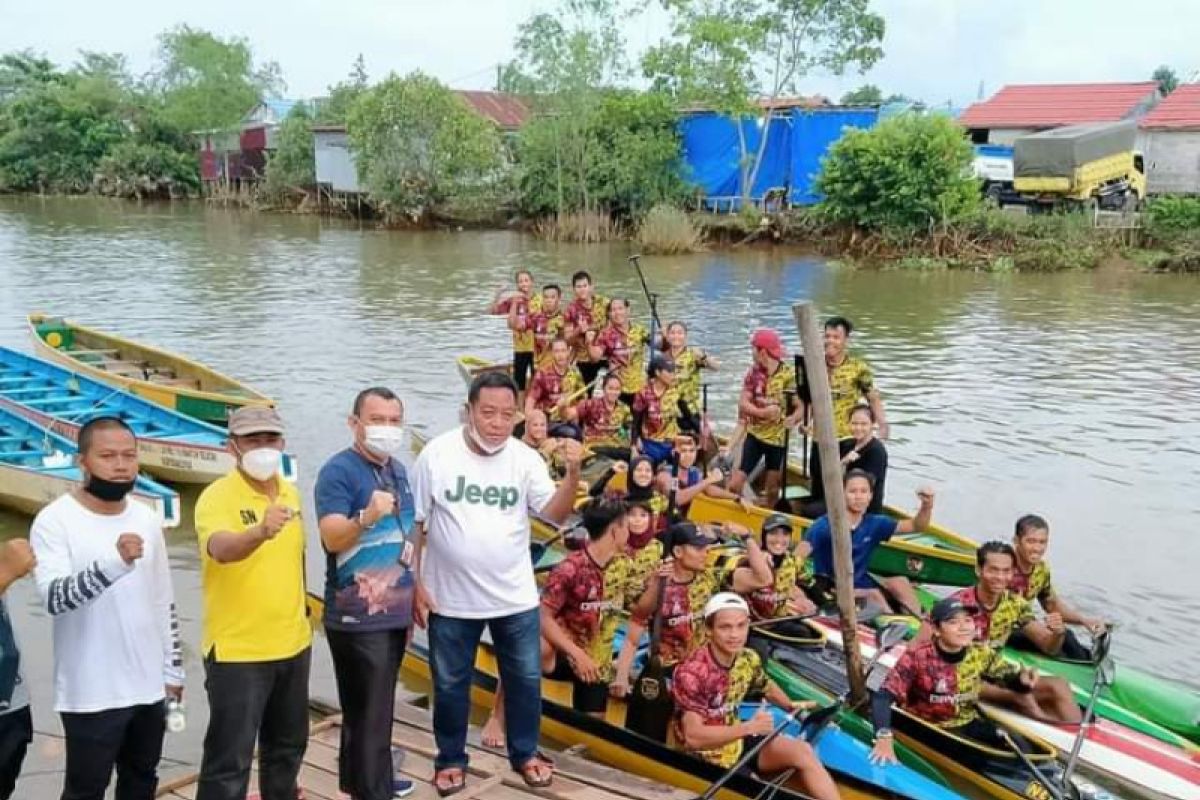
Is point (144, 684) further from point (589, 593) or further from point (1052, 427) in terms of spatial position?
point (1052, 427)

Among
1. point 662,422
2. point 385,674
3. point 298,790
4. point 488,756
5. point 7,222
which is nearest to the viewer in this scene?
point 385,674

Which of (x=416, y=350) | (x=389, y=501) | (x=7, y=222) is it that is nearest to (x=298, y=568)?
(x=389, y=501)

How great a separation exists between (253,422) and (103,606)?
0.80 meters

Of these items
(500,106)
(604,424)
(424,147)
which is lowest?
(604,424)

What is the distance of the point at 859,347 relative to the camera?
Result: 64.8 ft

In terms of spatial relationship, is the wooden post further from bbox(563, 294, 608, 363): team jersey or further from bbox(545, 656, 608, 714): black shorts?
bbox(563, 294, 608, 363): team jersey

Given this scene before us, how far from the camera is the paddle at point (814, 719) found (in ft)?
17.6

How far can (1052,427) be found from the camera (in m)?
14.6

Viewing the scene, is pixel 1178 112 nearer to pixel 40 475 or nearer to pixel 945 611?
pixel 945 611

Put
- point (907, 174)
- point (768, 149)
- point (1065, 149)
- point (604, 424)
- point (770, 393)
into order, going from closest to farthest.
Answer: point (770, 393) → point (604, 424) → point (907, 174) → point (1065, 149) → point (768, 149)

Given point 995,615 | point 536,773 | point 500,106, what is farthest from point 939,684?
point 500,106

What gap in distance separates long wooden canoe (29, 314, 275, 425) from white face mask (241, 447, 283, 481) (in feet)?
26.2

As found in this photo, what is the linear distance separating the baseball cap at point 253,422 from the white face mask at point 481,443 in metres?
0.80

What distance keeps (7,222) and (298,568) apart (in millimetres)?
44591
